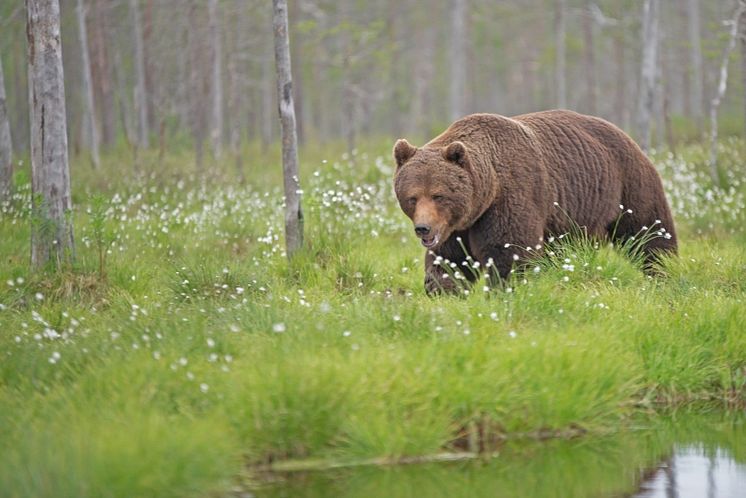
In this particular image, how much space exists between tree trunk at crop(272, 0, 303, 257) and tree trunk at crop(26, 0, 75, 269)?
74.5 inches

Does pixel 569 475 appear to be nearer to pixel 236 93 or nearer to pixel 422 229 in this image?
pixel 422 229

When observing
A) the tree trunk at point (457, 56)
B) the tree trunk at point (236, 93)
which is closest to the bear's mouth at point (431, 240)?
the tree trunk at point (236, 93)

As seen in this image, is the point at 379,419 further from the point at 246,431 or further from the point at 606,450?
the point at 606,450

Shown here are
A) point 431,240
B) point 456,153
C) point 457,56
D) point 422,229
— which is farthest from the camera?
point 457,56

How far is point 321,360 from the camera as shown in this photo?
5531 millimetres

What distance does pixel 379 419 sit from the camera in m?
5.30

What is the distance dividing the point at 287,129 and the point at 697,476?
5224 mm

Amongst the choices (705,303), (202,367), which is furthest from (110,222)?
(705,303)

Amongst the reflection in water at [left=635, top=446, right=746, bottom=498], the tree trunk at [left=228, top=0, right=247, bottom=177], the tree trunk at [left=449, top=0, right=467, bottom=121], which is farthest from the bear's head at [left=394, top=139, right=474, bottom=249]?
the tree trunk at [left=449, top=0, right=467, bottom=121]

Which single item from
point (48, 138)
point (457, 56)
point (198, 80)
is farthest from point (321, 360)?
point (457, 56)

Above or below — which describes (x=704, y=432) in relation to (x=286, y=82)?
below

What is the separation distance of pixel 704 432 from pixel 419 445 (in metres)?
1.86

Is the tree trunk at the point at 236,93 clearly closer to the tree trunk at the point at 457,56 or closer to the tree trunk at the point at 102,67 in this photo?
the tree trunk at the point at 102,67

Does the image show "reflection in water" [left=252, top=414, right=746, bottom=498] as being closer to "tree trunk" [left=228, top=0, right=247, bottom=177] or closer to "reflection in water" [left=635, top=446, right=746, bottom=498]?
"reflection in water" [left=635, top=446, right=746, bottom=498]
